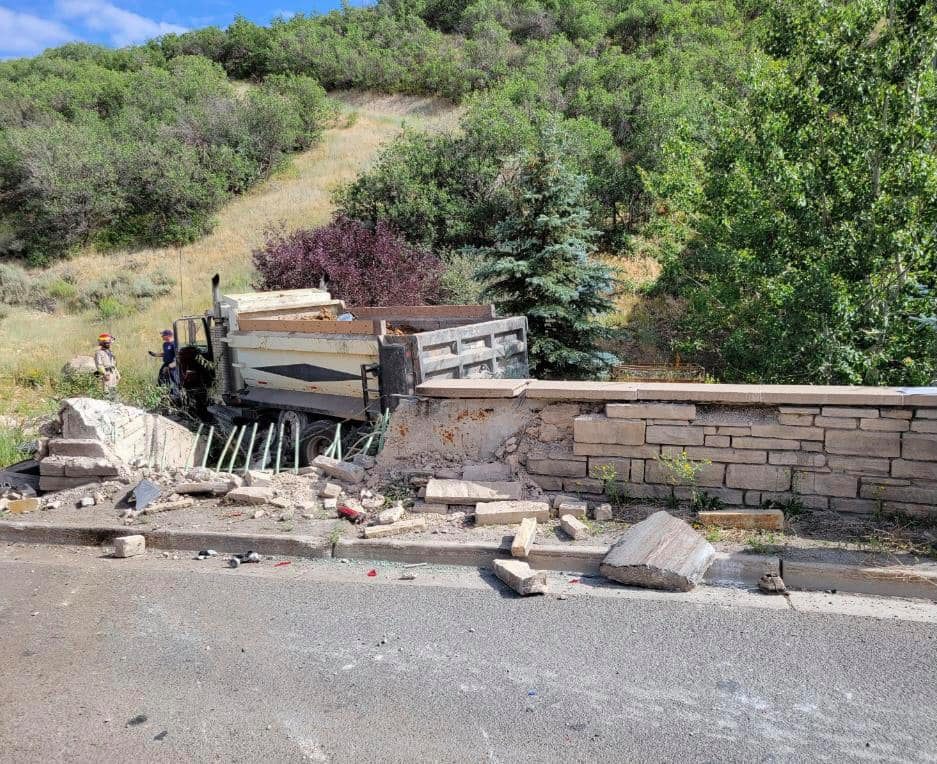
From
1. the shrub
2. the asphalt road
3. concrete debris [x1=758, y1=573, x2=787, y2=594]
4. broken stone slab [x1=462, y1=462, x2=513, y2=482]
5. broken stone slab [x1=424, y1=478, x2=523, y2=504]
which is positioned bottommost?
the asphalt road

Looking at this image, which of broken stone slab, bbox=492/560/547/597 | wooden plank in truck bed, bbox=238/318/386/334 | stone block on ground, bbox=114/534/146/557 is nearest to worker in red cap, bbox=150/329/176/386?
wooden plank in truck bed, bbox=238/318/386/334

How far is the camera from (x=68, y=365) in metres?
15.3

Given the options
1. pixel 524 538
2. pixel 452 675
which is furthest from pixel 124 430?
pixel 452 675

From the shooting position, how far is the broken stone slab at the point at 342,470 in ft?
20.4

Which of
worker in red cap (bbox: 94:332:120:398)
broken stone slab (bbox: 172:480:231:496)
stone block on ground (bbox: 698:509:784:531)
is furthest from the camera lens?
worker in red cap (bbox: 94:332:120:398)

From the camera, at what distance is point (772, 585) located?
14.1ft

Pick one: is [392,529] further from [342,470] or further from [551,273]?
[551,273]

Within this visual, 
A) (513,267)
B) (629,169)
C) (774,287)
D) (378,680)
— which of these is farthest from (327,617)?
(629,169)

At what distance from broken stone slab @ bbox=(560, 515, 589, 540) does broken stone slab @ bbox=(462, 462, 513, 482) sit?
0.78 metres

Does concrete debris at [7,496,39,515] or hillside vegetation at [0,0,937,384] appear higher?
hillside vegetation at [0,0,937,384]

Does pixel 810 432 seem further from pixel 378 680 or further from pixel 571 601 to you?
pixel 378 680

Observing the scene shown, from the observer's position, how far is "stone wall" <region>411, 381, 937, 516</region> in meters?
4.92

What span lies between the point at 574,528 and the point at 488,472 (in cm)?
106

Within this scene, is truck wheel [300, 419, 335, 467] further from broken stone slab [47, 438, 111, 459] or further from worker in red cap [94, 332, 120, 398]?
worker in red cap [94, 332, 120, 398]
